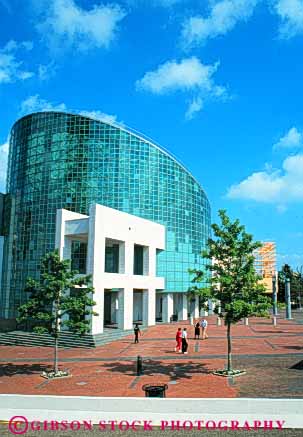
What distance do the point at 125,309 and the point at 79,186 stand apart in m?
18.4

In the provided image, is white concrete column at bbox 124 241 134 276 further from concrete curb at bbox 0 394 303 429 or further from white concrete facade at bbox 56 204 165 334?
concrete curb at bbox 0 394 303 429

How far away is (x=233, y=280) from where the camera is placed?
18.4m

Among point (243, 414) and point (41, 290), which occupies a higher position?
point (41, 290)

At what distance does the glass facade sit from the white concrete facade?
6326mm

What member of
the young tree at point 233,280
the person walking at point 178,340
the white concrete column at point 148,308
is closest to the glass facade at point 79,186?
the white concrete column at point 148,308

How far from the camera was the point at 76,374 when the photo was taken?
63.6 ft

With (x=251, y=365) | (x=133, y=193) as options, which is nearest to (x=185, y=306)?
(x=133, y=193)

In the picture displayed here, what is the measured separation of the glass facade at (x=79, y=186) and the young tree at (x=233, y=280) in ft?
100

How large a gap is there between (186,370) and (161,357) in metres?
4.17

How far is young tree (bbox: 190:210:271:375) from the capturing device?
1795 centimetres

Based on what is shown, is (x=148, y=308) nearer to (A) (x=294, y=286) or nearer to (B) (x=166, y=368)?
(B) (x=166, y=368)

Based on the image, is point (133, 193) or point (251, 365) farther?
point (133, 193)

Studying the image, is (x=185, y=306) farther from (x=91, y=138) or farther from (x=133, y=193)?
(x=91, y=138)

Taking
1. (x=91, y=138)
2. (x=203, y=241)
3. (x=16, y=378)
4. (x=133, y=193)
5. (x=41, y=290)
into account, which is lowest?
(x=16, y=378)
